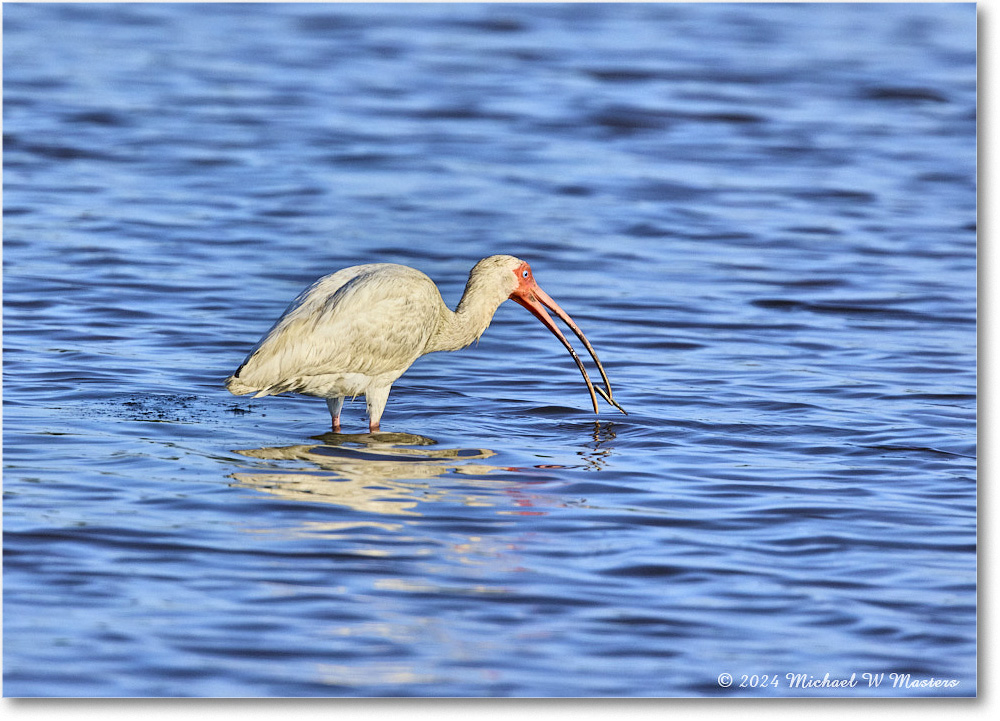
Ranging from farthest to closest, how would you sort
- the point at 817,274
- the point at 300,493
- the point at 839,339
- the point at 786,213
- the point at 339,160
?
1. the point at 339,160
2. the point at 786,213
3. the point at 817,274
4. the point at 839,339
5. the point at 300,493

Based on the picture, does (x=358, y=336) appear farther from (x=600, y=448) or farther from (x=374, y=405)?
(x=600, y=448)

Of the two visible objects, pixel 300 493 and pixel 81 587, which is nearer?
pixel 81 587

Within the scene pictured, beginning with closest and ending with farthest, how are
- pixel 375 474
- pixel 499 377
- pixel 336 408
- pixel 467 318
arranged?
pixel 375 474
pixel 336 408
pixel 467 318
pixel 499 377

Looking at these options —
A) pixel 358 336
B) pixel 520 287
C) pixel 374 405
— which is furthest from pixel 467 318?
pixel 358 336

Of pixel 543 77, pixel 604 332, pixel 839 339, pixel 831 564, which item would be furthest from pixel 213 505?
pixel 543 77

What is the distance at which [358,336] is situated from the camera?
29.2 feet

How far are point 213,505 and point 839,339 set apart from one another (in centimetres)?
596

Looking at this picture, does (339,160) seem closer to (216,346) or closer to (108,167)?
(108,167)

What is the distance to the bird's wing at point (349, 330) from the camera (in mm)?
8656

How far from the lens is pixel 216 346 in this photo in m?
11.0

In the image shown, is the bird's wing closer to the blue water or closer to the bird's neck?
the bird's neck

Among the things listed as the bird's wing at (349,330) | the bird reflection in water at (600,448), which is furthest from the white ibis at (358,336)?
the bird reflection in water at (600,448)

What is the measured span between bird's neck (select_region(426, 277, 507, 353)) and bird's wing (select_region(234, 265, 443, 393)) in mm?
167

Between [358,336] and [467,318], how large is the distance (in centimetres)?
106
